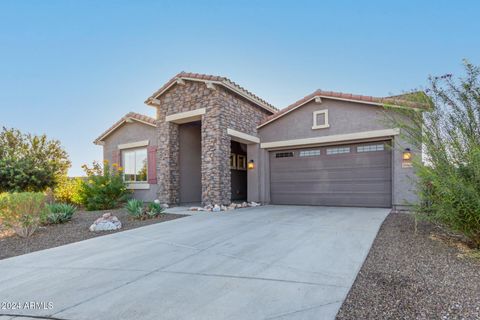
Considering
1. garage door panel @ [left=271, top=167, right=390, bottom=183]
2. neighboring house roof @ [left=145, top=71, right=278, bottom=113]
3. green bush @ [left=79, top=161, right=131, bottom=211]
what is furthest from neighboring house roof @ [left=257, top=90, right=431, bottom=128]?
green bush @ [left=79, top=161, right=131, bottom=211]

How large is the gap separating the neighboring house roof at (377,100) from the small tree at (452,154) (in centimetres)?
18

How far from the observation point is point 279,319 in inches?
92.0

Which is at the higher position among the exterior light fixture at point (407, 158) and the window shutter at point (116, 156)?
the window shutter at point (116, 156)

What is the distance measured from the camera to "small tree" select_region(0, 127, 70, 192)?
12.5 meters

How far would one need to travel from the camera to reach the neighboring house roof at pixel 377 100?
5.23 metres

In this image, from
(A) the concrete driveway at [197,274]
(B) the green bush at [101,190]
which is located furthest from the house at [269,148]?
(A) the concrete driveway at [197,274]

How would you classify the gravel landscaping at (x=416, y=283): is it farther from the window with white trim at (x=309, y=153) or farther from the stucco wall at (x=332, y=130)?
the window with white trim at (x=309, y=153)

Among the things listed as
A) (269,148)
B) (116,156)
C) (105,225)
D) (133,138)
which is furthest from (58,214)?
(269,148)

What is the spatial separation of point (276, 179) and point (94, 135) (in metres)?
10.8

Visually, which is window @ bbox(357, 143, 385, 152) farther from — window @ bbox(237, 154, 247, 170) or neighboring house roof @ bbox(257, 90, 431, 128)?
window @ bbox(237, 154, 247, 170)

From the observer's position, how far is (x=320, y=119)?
10.1 metres

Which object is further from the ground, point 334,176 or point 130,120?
point 130,120

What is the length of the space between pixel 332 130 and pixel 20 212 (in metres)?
Result: 9.97

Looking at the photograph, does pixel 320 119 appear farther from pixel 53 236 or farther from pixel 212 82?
pixel 53 236
